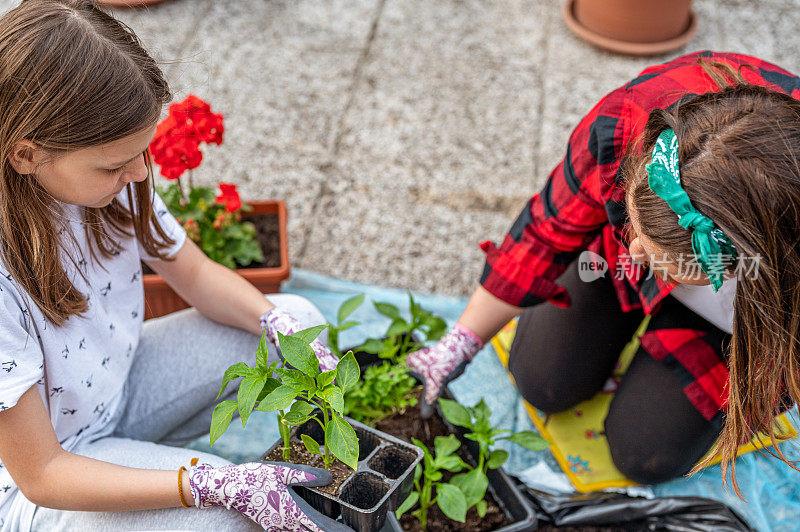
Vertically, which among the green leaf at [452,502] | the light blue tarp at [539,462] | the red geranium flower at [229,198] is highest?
the red geranium flower at [229,198]

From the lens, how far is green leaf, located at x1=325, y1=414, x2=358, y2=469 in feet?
3.00

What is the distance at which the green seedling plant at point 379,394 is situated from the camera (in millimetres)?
1334

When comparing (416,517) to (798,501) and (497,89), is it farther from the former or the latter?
(497,89)

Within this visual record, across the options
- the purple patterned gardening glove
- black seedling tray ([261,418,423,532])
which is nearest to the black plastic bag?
the purple patterned gardening glove

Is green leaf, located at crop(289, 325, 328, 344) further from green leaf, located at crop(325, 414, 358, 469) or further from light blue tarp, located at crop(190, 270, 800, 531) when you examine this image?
light blue tarp, located at crop(190, 270, 800, 531)

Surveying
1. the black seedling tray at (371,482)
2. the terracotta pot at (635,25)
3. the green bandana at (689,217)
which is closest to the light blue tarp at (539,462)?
the black seedling tray at (371,482)

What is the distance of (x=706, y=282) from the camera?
3.37 ft

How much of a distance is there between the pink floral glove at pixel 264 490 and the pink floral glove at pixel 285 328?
0.22 m

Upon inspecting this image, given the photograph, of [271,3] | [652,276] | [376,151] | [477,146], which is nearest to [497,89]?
[477,146]

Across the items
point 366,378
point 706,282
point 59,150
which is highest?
point 59,150

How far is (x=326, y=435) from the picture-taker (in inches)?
37.4

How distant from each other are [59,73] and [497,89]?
1898 mm

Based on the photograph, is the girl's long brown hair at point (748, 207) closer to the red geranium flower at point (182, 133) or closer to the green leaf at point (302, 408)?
the green leaf at point (302, 408)

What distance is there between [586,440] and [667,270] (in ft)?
2.25
